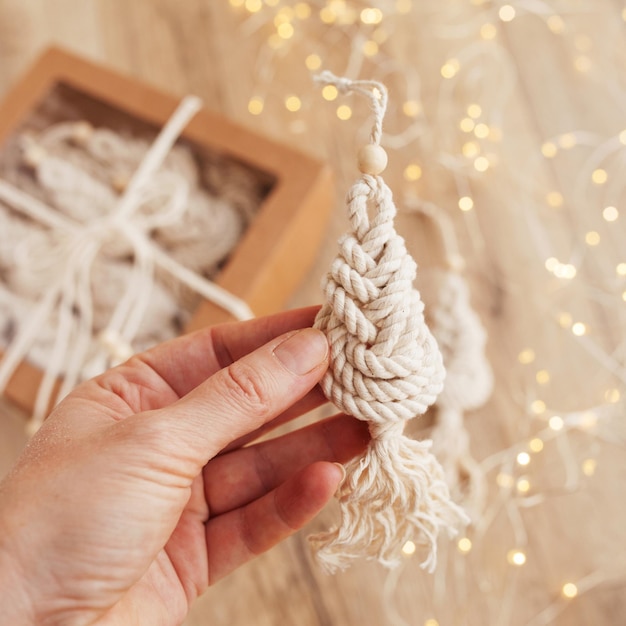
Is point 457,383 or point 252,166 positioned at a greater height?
point 252,166

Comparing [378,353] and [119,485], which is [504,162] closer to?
[378,353]

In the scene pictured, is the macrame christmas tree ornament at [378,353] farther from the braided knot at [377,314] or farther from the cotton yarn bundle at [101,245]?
the cotton yarn bundle at [101,245]

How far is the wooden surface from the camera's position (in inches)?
37.0

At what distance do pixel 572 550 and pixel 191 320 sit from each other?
2.17 feet

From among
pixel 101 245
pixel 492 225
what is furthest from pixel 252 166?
pixel 492 225

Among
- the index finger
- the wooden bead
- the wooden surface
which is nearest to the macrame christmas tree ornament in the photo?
the wooden bead

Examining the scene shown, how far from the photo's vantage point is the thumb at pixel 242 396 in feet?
1.88

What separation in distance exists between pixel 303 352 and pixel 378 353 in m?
0.07

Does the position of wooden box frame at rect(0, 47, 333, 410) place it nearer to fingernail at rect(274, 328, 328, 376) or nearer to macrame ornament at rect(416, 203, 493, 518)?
macrame ornament at rect(416, 203, 493, 518)

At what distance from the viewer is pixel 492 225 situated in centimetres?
117

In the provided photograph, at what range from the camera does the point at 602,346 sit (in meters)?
1.07

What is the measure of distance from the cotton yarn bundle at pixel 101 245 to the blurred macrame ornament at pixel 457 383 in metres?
0.31

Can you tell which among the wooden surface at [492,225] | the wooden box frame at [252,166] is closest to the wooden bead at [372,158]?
the wooden surface at [492,225]

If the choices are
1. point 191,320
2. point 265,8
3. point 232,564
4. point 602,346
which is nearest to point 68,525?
point 232,564
